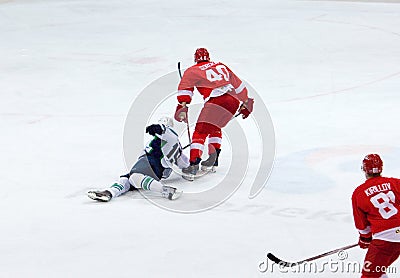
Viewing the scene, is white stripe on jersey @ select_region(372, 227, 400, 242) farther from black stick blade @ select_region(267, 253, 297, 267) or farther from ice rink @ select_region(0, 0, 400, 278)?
black stick blade @ select_region(267, 253, 297, 267)

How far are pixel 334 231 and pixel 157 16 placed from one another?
987cm

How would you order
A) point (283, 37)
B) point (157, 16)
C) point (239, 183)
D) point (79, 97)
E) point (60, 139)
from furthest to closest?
point (157, 16), point (283, 37), point (79, 97), point (60, 139), point (239, 183)

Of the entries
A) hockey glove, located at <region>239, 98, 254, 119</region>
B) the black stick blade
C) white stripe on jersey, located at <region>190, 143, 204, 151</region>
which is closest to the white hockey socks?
white stripe on jersey, located at <region>190, 143, 204, 151</region>

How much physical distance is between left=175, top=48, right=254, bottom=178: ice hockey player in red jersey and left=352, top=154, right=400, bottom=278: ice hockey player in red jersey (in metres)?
2.33

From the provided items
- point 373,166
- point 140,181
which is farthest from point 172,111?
point 373,166

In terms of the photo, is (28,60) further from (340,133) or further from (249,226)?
(249,226)

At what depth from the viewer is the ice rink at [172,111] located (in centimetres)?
486

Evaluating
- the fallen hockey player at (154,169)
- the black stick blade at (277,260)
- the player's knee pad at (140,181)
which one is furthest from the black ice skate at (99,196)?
the black stick blade at (277,260)

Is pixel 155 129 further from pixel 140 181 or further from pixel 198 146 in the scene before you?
pixel 198 146

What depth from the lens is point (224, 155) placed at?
6832 millimetres

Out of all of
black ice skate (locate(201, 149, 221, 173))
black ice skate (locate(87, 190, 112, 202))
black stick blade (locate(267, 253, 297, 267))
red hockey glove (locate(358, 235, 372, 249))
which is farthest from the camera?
black ice skate (locate(201, 149, 221, 173))

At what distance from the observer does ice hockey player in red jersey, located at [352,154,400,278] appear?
3.96 m

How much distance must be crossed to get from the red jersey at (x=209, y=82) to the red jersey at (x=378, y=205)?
2.39 m

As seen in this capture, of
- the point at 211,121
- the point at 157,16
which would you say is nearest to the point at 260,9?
the point at 157,16
